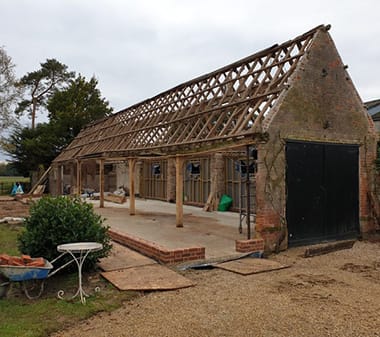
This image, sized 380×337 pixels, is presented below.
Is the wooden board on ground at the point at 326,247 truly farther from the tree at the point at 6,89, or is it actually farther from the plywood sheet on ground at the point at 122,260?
the tree at the point at 6,89

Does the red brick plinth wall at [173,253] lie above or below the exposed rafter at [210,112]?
below

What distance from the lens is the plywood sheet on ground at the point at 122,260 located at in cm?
609

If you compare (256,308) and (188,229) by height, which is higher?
(188,229)

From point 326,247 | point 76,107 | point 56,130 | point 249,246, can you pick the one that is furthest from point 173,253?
point 76,107

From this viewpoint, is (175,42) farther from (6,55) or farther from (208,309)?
(6,55)

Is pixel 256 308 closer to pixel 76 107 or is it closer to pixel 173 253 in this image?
pixel 173 253

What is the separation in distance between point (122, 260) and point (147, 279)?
50.1 inches

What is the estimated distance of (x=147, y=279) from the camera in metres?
5.37

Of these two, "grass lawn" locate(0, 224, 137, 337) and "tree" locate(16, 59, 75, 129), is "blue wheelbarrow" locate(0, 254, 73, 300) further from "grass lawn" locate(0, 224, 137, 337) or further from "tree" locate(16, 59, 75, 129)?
"tree" locate(16, 59, 75, 129)

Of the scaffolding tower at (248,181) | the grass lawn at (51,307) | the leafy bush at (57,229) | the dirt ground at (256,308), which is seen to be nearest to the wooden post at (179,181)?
the scaffolding tower at (248,181)

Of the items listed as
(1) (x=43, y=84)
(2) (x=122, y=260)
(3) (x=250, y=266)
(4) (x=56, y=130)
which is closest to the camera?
(3) (x=250, y=266)

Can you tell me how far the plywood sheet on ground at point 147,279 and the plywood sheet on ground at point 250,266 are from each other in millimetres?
1050

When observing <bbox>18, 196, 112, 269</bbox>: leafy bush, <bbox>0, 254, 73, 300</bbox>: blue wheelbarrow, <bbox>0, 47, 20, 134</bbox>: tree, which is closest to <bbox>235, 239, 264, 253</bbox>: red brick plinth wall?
<bbox>18, 196, 112, 269</bbox>: leafy bush

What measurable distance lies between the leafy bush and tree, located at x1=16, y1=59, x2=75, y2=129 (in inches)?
1184
